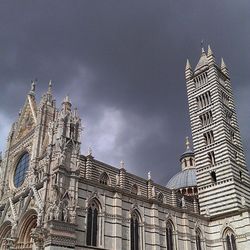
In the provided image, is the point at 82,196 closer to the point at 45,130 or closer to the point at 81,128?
the point at 81,128

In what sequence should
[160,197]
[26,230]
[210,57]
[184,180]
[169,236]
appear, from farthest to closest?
[184,180], [210,57], [160,197], [169,236], [26,230]

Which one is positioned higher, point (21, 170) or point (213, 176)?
point (213, 176)

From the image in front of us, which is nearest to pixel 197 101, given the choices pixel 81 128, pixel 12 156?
pixel 81 128

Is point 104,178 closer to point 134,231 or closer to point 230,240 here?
point 134,231

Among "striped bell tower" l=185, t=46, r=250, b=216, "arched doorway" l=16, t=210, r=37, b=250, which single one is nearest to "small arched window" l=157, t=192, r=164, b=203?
"striped bell tower" l=185, t=46, r=250, b=216

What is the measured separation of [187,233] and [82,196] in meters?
11.5

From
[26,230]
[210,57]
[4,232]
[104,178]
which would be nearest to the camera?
[26,230]

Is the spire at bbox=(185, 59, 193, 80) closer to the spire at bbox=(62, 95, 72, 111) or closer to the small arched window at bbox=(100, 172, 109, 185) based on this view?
the small arched window at bbox=(100, 172, 109, 185)

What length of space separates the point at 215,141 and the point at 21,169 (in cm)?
1914

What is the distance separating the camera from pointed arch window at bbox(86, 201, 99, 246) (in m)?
22.8

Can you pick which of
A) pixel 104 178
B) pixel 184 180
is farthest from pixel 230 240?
pixel 184 180

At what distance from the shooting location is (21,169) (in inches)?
1281

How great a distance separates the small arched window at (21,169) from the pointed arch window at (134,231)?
1109cm

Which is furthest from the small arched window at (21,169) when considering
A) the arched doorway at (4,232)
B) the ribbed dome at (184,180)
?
the ribbed dome at (184,180)
